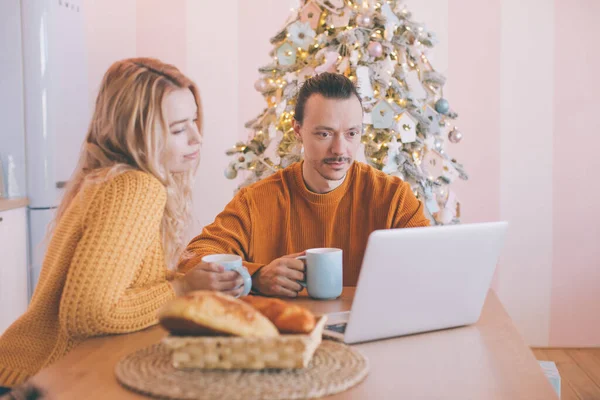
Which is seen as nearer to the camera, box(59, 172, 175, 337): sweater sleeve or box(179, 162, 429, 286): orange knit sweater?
A: box(59, 172, 175, 337): sweater sleeve

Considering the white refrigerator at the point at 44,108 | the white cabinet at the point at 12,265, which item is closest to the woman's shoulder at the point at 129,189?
the white cabinet at the point at 12,265

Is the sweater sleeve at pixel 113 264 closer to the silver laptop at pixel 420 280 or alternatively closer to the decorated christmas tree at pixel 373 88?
the silver laptop at pixel 420 280

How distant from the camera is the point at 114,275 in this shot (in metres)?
1.12

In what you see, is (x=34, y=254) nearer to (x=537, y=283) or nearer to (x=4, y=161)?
(x=4, y=161)

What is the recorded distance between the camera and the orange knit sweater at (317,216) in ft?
6.34

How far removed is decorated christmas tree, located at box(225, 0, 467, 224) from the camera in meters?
2.67

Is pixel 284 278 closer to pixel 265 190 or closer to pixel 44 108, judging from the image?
pixel 265 190

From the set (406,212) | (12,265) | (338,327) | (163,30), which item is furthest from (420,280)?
(163,30)

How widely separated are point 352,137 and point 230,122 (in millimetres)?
1970

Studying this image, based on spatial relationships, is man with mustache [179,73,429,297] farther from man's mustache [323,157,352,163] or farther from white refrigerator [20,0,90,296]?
white refrigerator [20,0,90,296]

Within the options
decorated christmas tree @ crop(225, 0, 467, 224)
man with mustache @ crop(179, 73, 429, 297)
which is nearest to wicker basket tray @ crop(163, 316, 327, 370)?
man with mustache @ crop(179, 73, 429, 297)

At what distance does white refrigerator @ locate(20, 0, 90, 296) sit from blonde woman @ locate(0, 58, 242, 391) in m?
2.06

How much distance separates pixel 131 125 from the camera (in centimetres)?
135

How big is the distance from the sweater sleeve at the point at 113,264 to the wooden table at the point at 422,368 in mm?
36
